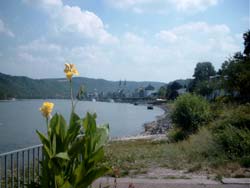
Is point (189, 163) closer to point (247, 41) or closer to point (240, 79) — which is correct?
point (240, 79)

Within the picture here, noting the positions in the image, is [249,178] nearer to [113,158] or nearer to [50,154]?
[113,158]

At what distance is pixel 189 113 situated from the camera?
21.2 meters

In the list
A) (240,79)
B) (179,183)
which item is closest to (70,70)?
(179,183)

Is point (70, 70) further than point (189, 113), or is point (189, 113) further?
point (189, 113)

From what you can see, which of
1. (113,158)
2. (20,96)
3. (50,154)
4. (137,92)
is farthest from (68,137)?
(137,92)

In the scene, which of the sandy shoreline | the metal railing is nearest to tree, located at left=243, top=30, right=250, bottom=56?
the sandy shoreline

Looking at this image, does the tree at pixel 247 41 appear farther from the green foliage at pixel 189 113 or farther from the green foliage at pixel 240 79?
the green foliage at pixel 189 113

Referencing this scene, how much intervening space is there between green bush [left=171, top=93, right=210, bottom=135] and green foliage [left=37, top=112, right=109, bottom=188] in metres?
17.8

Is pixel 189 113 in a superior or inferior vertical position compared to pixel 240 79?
inferior

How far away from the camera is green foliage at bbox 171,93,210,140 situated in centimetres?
2111

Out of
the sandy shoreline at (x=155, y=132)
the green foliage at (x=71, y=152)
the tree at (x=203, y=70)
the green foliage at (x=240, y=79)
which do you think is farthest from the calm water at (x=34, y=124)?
the tree at (x=203, y=70)

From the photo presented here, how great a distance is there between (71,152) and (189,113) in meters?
18.3

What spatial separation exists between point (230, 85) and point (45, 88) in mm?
73895

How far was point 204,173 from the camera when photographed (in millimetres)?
7562
